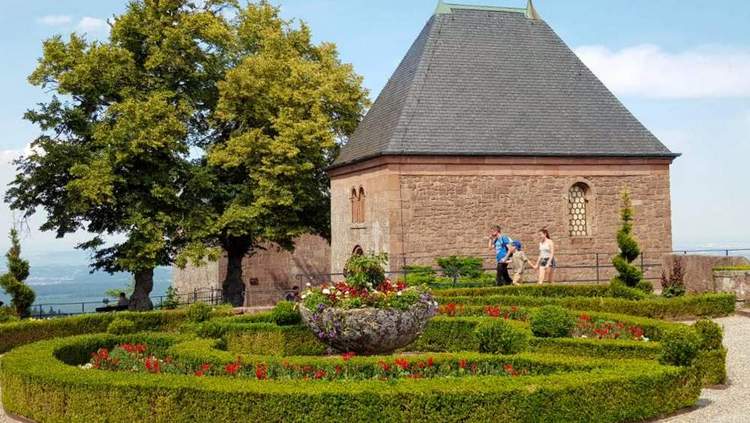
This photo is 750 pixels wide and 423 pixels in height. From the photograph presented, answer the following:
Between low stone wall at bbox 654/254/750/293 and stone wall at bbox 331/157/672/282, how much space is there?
12.5ft

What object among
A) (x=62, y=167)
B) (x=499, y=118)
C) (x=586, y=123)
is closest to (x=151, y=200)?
(x=62, y=167)

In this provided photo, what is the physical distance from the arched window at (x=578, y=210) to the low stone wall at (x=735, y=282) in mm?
7502

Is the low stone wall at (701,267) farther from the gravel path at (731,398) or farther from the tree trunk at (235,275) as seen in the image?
the tree trunk at (235,275)

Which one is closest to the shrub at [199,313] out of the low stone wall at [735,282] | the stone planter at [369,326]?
the stone planter at [369,326]

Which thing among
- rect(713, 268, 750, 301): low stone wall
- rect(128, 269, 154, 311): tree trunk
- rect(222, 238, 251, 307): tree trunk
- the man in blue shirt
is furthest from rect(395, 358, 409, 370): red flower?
rect(222, 238, 251, 307): tree trunk

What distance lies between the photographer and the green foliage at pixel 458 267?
94.9 feet

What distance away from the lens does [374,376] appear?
12.9 m

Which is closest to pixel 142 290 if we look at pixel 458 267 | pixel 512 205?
pixel 458 267

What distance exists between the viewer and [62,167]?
31750 millimetres

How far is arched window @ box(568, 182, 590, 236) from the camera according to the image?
104ft

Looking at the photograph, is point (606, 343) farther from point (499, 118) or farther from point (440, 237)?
point (499, 118)

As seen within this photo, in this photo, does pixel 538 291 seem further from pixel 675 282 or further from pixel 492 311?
pixel 492 311

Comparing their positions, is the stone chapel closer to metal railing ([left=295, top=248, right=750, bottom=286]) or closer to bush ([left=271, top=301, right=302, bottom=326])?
metal railing ([left=295, top=248, right=750, bottom=286])

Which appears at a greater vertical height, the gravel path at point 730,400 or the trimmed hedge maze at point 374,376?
the trimmed hedge maze at point 374,376
